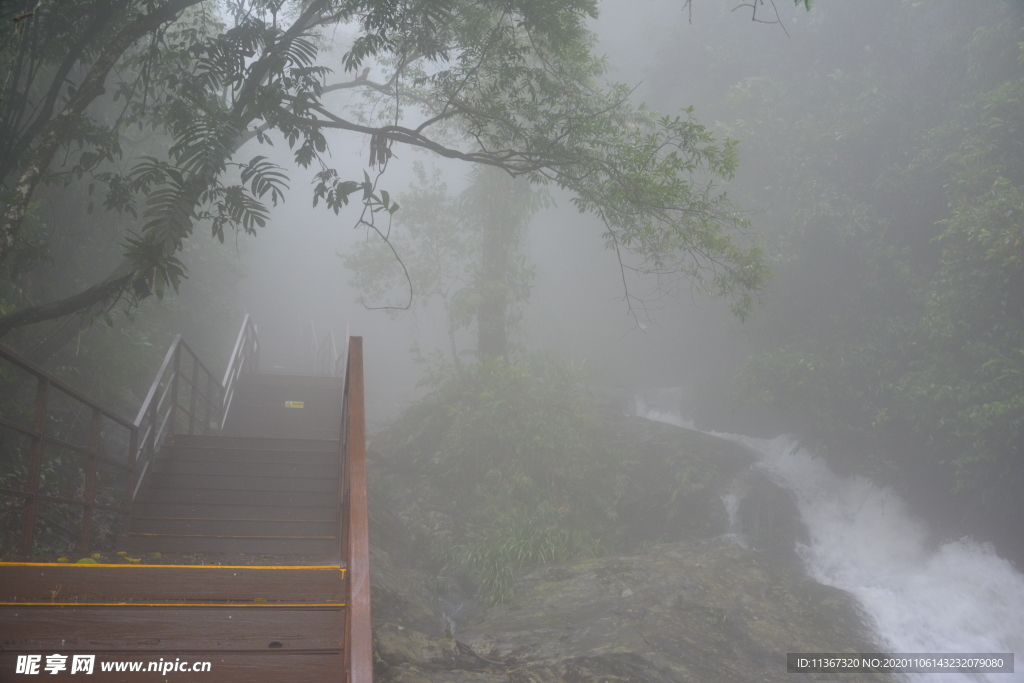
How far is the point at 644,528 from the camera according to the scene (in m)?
9.50

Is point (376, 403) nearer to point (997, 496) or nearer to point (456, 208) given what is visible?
point (456, 208)

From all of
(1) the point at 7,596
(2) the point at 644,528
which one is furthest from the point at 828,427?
(1) the point at 7,596

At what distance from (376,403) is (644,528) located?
38.0 ft

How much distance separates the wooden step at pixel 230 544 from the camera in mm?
4180

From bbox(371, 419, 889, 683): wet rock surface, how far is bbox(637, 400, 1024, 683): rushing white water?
1.73 feet

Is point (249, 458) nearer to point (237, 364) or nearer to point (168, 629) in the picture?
point (237, 364)

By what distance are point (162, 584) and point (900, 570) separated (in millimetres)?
9815

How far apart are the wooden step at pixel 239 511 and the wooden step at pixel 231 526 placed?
0.08 metres

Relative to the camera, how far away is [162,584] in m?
2.31

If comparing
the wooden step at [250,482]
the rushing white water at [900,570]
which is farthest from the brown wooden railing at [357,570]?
the rushing white water at [900,570]

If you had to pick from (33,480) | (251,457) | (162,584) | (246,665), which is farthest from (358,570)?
(251,457)

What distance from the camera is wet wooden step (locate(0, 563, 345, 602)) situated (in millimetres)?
2098

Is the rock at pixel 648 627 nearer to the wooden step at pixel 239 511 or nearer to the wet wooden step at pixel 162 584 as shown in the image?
the wooden step at pixel 239 511

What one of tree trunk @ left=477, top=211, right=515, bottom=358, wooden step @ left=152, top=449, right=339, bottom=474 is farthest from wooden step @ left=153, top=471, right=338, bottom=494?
tree trunk @ left=477, top=211, right=515, bottom=358
